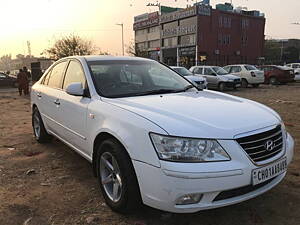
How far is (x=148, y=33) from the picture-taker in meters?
74.2

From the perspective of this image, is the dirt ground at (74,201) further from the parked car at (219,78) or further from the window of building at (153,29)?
the window of building at (153,29)

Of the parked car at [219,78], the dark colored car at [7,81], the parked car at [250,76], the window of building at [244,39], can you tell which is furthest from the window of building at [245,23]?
the dark colored car at [7,81]

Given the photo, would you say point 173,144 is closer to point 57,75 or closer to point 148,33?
point 57,75

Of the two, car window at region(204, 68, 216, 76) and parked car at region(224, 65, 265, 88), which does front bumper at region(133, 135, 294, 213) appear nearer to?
car window at region(204, 68, 216, 76)

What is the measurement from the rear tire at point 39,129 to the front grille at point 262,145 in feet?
13.0

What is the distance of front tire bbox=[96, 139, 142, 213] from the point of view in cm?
280

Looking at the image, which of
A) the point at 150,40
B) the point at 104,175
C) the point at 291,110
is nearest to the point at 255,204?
the point at 104,175

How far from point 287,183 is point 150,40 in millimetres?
72499

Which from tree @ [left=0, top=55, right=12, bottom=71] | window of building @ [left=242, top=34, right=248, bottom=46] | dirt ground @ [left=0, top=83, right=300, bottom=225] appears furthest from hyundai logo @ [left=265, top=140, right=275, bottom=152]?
tree @ [left=0, top=55, right=12, bottom=71]

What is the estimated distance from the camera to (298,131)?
627 centimetres

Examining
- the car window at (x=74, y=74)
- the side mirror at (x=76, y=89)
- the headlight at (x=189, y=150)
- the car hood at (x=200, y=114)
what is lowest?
the headlight at (x=189, y=150)

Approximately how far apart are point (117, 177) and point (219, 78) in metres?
15.7

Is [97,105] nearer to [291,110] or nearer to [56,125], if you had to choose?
[56,125]

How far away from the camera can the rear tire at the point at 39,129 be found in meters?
5.59
